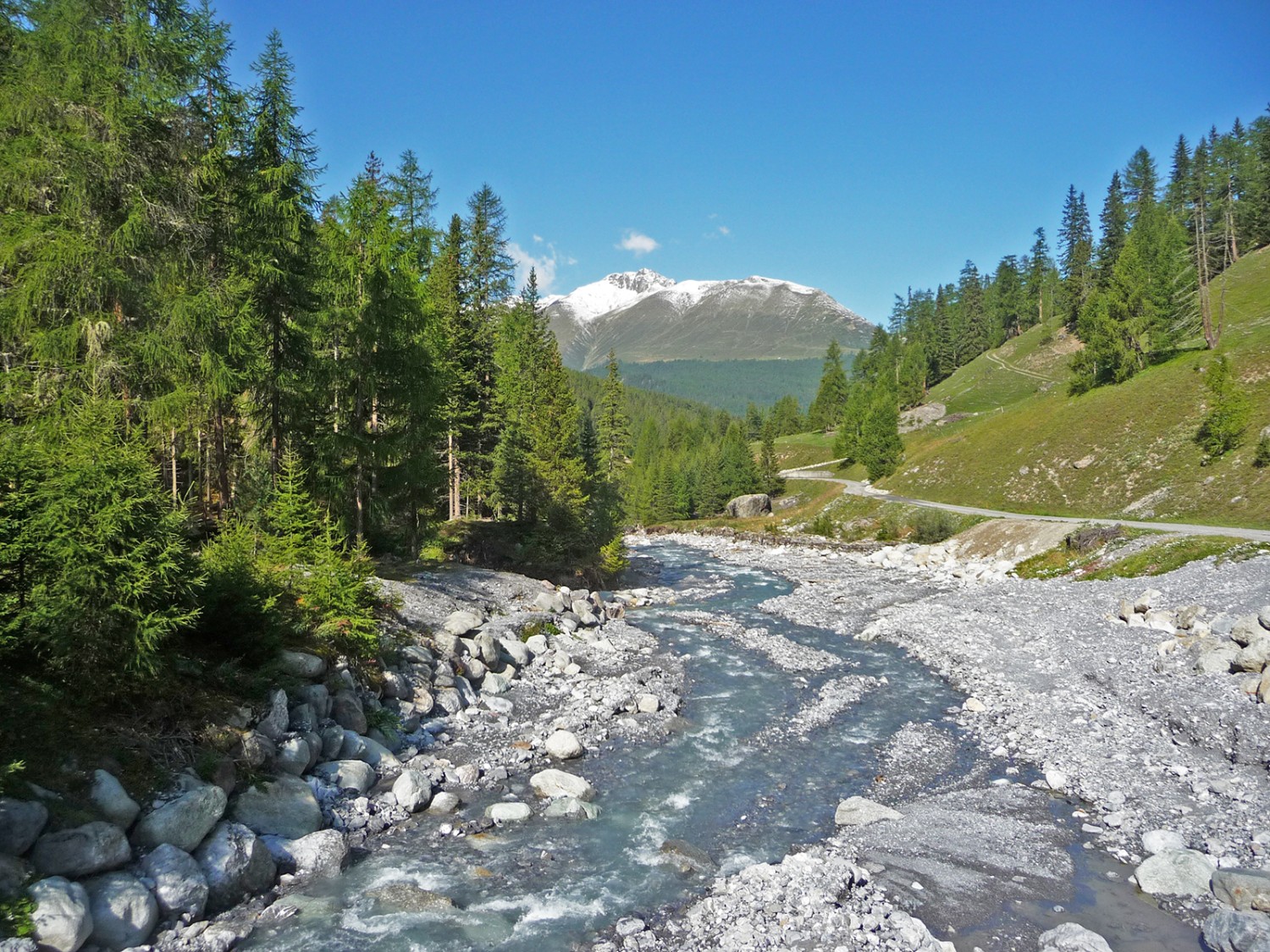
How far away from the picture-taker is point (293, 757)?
495 inches

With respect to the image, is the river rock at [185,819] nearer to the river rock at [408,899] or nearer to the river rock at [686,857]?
the river rock at [408,899]

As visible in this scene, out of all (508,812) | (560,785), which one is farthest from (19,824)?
(560,785)

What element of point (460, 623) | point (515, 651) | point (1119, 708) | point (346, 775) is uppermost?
point (460, 623)

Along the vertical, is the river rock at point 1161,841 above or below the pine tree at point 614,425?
below

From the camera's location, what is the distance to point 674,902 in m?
10.2

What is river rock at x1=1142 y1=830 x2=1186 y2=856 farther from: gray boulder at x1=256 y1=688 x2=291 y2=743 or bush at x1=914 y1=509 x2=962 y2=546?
bush at x1=914 y1=509 x2=962 y2=546

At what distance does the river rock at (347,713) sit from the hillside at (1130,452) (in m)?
44.4

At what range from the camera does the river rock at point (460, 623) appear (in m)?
21.9

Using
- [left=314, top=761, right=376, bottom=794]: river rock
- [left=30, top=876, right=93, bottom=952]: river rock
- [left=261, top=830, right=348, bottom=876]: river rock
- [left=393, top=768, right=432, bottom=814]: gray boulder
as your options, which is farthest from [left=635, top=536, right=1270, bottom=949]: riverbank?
[left=30, top=876, right=93, bottom=952]: river rock

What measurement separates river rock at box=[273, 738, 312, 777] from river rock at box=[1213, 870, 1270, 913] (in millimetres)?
14464

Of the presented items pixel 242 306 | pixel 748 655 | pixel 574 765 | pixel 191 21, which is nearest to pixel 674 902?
pixel 574 765

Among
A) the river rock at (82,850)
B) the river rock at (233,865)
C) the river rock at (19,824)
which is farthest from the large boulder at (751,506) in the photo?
the river rock at (19,824)

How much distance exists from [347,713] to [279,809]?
11.8 ft

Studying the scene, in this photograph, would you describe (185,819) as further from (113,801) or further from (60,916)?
(60,916)
